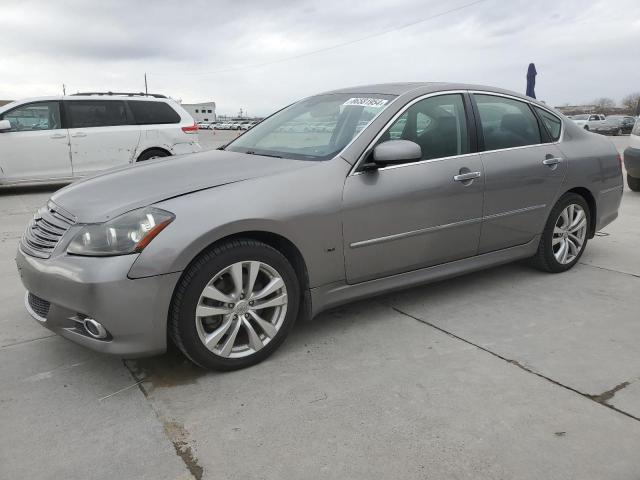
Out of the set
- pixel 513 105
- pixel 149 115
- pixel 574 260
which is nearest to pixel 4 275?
pixel 513 105

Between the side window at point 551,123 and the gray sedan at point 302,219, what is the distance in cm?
2

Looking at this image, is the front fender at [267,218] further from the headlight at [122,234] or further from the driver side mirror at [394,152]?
the driver side mirror at [394,152]

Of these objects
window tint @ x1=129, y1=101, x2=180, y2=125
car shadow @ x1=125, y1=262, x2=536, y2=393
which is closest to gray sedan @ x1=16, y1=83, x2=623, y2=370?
car shadow @ x1=125, y1=262, x2=536, y2=393

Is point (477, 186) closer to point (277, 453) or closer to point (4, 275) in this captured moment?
Result: point (277, 453)

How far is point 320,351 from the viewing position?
317 cm

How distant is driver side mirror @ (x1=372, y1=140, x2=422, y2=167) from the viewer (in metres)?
3.19

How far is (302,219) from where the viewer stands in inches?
118

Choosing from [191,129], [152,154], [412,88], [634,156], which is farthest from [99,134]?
[634,156]

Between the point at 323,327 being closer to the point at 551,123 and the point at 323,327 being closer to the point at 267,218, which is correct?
the point at 267,218

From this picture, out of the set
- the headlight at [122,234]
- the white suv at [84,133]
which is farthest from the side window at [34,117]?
the headlight at [122,234]

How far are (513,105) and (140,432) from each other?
3488 millimetres

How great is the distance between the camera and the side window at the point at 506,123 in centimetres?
395

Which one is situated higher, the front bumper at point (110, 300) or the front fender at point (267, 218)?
the front fender at point (267, 218)

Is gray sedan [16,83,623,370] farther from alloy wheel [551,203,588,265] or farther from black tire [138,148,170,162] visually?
black tire [138,148,170,162]
